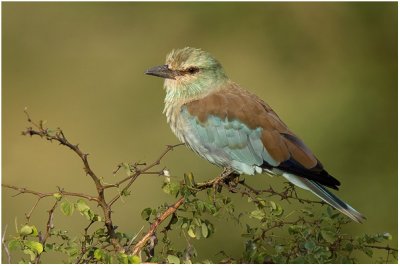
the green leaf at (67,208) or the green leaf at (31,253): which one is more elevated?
the green leaf at (67,208)

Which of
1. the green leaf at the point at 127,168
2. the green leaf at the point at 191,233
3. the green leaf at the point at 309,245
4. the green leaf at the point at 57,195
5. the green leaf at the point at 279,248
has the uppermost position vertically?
the green leaf at the point at 127,168

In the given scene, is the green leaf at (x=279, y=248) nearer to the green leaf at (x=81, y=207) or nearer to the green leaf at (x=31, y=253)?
the green leaf at (x=81, y=207)

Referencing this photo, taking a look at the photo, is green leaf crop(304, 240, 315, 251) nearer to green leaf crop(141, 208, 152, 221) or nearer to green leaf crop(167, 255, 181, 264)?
green leaf crop(167, 255, 181, 264)

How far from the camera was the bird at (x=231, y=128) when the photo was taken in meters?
3.75

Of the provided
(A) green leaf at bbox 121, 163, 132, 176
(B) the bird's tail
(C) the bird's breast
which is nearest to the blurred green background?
(C) the bird's breast

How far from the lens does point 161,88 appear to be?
21.7 feet

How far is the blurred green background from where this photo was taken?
6.07 metres

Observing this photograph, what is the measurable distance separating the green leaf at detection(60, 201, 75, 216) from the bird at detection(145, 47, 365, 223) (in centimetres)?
133

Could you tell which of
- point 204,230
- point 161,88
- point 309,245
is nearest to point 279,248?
point 309,245

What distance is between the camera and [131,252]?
2676 mm

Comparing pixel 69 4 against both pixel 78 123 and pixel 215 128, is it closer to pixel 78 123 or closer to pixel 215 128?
pixel 78 123

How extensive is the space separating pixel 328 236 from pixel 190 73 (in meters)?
1.72

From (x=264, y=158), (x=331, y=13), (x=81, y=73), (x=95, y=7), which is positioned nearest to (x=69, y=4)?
(x=95, y=7)

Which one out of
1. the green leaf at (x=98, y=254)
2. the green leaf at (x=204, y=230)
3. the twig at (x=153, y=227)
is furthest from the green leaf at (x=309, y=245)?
the green leaf at (x=98, y=254)
